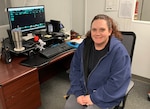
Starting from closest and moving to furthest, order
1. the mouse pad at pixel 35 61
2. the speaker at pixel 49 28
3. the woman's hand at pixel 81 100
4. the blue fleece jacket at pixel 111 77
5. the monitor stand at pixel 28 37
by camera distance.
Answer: the blue fleece jacket at pixel 111 77 < the woman's hand at pixel 81 100 < the mouse pad at pixel 35 61 < the monitor stand at pixel 28 37 < the speaker at pixel 49 28

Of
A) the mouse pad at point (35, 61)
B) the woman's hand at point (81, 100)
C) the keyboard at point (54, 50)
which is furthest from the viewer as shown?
the keyboard at point (54, 50)

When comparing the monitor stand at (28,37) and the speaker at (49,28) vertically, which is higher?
the speaker at (49,28)

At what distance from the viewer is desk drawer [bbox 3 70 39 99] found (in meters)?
1.44

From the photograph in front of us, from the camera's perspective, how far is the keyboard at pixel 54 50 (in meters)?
1.84

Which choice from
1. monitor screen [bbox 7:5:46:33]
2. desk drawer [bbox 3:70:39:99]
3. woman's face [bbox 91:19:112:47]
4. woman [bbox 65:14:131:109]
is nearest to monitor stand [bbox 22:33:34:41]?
monitor screen [bbox 7:5:46:33]

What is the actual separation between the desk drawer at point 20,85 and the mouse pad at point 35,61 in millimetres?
87

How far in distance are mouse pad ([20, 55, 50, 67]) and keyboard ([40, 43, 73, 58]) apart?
61mm

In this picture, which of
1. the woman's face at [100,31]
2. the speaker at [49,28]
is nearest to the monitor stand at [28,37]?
the speaker at [49,28]

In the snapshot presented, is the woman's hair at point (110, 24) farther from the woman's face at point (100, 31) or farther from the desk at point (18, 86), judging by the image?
the desk at point (18, 86)

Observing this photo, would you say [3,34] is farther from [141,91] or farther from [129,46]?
[141,91]

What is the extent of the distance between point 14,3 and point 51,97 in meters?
1.33

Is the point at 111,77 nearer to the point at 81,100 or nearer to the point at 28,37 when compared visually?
the point at 81,100

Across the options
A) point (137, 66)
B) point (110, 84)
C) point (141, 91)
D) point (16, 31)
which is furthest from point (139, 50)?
point (16, 31)

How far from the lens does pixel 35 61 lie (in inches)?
68.1
